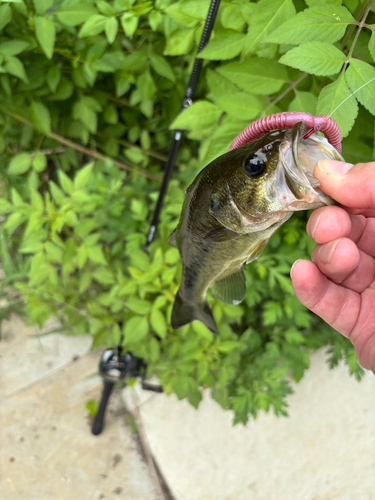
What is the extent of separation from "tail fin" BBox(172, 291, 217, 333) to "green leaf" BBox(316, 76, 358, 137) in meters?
0.88

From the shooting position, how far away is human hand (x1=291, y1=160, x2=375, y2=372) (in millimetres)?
781

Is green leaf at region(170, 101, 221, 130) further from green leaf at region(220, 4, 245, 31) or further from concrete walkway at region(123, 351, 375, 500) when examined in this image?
concrete walkway at region(123, 351, 375, 500)

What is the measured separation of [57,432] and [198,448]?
1.03 meters

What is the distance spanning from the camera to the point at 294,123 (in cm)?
73

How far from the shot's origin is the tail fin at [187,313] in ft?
4.73

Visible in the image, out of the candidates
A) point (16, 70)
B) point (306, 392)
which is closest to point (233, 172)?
point (16, 70)

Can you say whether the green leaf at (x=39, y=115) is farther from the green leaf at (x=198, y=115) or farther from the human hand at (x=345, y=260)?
the human hand at (x=345, y=260)

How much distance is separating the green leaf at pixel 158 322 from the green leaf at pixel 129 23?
1.17m

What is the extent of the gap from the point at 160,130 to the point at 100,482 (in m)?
2.43

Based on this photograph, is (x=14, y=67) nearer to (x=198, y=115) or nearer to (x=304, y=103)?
(x=198, y=115)

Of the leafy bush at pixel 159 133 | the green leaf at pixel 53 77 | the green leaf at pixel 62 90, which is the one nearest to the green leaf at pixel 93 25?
the leafy bush at pixel 159 133

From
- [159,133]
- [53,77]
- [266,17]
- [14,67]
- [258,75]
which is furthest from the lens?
[159,133]

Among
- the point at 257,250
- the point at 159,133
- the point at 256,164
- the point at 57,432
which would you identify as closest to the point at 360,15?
the point at 256,164

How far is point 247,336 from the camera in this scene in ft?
5.89
